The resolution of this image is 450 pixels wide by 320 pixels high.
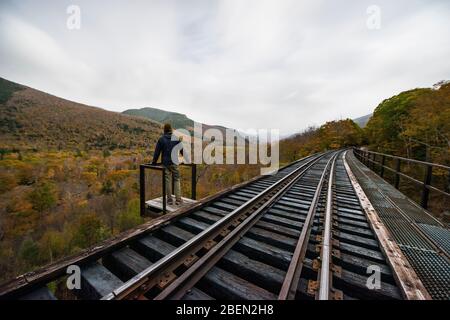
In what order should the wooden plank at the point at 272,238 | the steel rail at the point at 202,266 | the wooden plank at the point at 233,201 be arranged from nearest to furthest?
the steel rail at the point at 202,266 < the wooden plank at the point at 272,238 < the wooden plank at the point at 233,201

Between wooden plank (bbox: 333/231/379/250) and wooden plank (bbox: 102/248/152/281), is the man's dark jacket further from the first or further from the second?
wooden plank (bbox: 333/231/379/250)

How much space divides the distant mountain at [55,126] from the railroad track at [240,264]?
3888cm

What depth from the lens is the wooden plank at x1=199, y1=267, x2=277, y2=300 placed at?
178 centimetres

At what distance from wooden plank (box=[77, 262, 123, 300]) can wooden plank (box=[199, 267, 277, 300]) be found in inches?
33.2

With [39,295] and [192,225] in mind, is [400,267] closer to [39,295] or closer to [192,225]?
[192,225]

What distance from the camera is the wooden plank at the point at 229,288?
5.84 ft

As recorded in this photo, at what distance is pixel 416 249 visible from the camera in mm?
2672

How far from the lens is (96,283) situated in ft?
5.88

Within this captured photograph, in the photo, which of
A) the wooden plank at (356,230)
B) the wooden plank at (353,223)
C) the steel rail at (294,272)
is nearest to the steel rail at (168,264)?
the steel rail at (294,272)

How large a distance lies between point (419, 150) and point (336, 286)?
2639 cm

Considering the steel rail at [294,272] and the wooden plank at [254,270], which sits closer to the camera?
the steel rail at [294,272]

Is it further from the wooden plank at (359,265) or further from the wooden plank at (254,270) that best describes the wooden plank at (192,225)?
the wooden plank at (359,265)

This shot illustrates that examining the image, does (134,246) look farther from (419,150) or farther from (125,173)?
(419,150)
